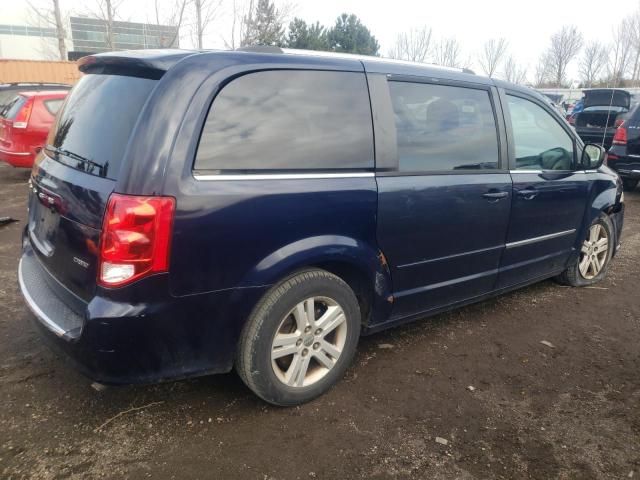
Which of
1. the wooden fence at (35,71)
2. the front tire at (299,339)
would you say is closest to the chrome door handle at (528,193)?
the front tire at (299,339)

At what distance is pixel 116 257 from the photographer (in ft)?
7.04

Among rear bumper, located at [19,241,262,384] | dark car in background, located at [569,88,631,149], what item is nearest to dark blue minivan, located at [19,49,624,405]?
rear bumper, located at [19,241,262,384]

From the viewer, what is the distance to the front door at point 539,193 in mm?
3625

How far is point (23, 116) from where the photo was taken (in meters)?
8.41

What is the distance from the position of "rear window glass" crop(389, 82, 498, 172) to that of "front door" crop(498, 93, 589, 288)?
0.26 metres

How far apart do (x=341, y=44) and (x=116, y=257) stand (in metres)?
27.4

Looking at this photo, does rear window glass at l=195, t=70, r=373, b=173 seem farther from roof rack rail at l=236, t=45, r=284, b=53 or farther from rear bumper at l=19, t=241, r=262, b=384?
rear bumper at l=19, t=241, r=262, b=384

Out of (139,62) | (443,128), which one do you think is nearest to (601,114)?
(443,128)

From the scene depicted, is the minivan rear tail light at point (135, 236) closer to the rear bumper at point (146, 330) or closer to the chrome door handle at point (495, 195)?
the rear bumper at point (146, 330)

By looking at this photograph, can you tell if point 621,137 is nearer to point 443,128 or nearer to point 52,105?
point 443,128

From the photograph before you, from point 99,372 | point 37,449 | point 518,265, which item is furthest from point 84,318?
point 518,265

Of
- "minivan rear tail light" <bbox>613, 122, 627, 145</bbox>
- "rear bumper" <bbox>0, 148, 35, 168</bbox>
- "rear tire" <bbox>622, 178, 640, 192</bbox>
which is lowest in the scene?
"rear tire" <bbox>622, 178, 640, 192</bbox>

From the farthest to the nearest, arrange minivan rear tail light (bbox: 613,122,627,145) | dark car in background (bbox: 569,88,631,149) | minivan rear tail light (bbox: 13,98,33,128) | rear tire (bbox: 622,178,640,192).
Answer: dark car in background (bbox: 569,88,631,149), rear tire (bbox: 622,178,640,192), minivan rear tail light (bbox: 613,122,627,145), minivan rear tail light (bbox: 13,98,33,128)

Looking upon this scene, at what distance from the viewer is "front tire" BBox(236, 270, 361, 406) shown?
2502mm
